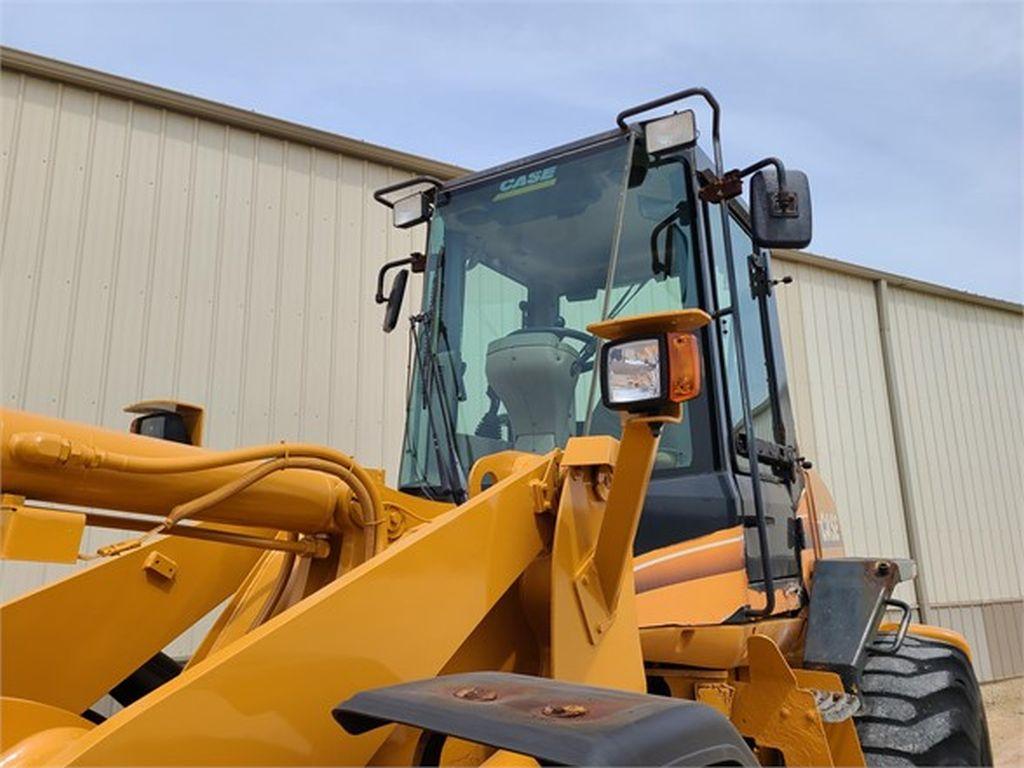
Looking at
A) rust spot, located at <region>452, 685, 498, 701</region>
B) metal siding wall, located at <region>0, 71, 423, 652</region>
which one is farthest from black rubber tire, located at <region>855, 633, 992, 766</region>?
metal siding wall, located at <region>0, 71, 423, 652</region>

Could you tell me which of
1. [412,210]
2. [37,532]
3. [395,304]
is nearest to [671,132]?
[412,210]

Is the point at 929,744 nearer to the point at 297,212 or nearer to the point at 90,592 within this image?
the point at 90,592

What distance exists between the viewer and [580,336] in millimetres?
3055

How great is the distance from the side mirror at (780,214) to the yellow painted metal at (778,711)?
133 cm

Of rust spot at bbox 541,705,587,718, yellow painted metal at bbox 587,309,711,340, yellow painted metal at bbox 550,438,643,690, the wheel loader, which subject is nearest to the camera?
rust spot at bbox 541,705,587,718

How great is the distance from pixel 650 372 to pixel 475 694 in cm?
82

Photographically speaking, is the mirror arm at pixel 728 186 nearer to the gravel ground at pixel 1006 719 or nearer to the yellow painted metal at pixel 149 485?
the yellow painted metal at pixel 149 485

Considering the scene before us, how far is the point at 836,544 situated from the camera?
4.23 meters

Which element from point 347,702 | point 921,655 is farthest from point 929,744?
point 347,702

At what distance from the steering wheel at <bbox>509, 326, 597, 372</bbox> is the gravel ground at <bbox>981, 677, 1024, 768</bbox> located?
5602 millimetres

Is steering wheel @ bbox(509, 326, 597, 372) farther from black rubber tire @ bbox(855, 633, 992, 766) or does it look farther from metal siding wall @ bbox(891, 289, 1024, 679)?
metal siding wall @ bbox(891, 289, 1024, 679)

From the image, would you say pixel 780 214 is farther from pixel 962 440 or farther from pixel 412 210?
pixel 962 440

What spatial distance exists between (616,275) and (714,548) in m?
1.02

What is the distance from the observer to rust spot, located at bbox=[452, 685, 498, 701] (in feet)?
4.82
